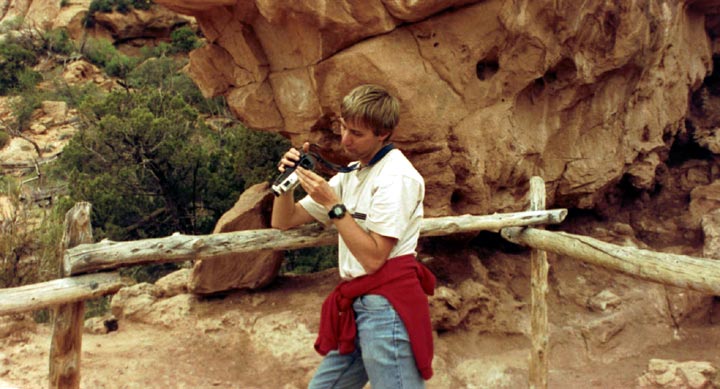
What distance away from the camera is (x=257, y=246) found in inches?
130

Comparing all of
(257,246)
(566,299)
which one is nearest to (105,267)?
(257,246)

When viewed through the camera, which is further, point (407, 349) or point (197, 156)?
point (197, 156)

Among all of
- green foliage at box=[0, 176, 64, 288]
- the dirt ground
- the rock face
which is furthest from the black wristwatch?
green foliage at box=[0, 176, 64, 288]

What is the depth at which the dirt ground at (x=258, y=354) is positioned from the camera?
4531 mm

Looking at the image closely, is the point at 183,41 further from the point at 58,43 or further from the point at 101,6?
the point at 58,43

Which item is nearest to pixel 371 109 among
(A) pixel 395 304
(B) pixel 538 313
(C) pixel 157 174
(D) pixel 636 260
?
(A) pixel 395 304

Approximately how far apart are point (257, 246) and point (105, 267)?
2.70 ft

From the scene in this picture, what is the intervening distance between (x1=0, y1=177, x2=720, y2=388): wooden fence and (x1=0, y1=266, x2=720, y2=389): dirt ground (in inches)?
64.7

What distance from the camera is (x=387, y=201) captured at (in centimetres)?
184

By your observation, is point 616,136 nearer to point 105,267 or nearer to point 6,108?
point 105,267

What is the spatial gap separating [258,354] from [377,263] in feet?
11.6

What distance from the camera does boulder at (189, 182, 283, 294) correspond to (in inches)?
219

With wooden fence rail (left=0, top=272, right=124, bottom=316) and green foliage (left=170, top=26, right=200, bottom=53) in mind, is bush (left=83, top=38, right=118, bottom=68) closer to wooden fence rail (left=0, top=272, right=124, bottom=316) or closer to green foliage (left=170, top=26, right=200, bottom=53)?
green foliage (left=170, top=26, right=200, bottom=53)

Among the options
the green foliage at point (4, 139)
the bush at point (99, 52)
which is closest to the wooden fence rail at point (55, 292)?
the green foliage at point (4, 139)
